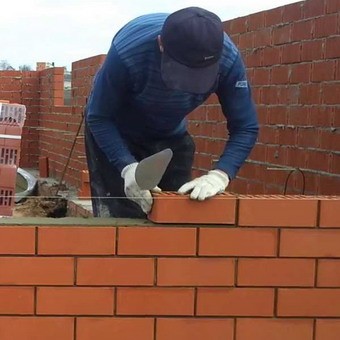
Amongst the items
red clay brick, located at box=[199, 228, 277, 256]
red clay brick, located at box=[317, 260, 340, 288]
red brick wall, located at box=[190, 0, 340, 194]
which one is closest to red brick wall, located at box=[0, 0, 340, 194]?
red brick wall, located at box=[190, 0, 340, 194]

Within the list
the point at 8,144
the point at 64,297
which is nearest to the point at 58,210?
the point at 8,144

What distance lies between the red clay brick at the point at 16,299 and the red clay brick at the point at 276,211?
0.74 metres

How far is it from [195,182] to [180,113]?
0.60 metres

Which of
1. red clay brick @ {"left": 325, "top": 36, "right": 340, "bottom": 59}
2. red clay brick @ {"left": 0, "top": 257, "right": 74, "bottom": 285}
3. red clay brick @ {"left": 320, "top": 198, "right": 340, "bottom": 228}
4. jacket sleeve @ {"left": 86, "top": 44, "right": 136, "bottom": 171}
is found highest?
red clay brick @ {"left": 325, "top": 36, "right": 340, "bottom": 59}

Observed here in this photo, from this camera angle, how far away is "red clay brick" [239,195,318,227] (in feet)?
7.80

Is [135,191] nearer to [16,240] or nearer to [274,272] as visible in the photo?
[16,240]

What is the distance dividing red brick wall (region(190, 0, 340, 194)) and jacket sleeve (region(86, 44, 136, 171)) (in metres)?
1.51

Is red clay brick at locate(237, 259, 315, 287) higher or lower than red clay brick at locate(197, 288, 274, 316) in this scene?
higher

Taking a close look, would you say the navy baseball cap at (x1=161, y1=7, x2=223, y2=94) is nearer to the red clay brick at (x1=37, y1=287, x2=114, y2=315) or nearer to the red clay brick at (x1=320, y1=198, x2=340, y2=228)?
the red clay brick at (x1=320, y1=198, x2=340, y2=228)

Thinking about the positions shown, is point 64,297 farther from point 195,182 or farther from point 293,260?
point 293,260

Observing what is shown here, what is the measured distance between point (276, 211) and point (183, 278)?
1.25 feet

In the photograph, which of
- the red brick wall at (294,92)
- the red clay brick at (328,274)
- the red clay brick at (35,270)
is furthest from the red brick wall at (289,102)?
the red clay brick at (35,270)

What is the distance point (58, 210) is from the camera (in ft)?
25.0

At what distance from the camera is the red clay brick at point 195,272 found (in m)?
2.39
